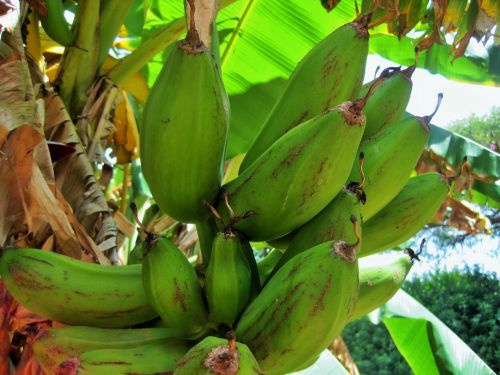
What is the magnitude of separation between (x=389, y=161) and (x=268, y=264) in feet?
0.76

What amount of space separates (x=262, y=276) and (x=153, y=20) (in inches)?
45.5

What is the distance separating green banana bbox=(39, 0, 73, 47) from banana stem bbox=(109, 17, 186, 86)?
154 mm

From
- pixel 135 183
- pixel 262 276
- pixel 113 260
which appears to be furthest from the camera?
pixel 135 183

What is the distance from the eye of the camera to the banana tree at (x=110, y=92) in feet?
2.93

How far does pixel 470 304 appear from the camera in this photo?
5453mm

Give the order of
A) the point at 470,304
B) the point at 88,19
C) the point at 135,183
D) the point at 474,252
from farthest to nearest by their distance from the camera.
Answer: the point at 474,252
the point at 470,304
the point at 135,183
the point at 88,19

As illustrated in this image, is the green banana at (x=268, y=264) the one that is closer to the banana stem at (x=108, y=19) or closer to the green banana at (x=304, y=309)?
the green banana at (x=304, y=309)

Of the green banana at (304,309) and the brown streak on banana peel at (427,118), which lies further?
the brown streak on banana peel at (427,118)

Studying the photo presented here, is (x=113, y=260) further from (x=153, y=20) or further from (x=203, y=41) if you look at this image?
(x=153, y=20)

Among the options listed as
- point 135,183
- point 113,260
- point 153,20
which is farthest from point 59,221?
point 135,183

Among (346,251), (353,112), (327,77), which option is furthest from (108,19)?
(346,251)

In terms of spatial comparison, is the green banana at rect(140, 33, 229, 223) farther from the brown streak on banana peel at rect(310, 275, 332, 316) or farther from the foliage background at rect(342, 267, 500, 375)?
the foliage background at rect(342, 267, 500, 375)

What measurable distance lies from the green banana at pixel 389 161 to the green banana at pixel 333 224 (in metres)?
0.05

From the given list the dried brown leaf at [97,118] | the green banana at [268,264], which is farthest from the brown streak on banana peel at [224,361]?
the dried brown leaf at [97,118]
